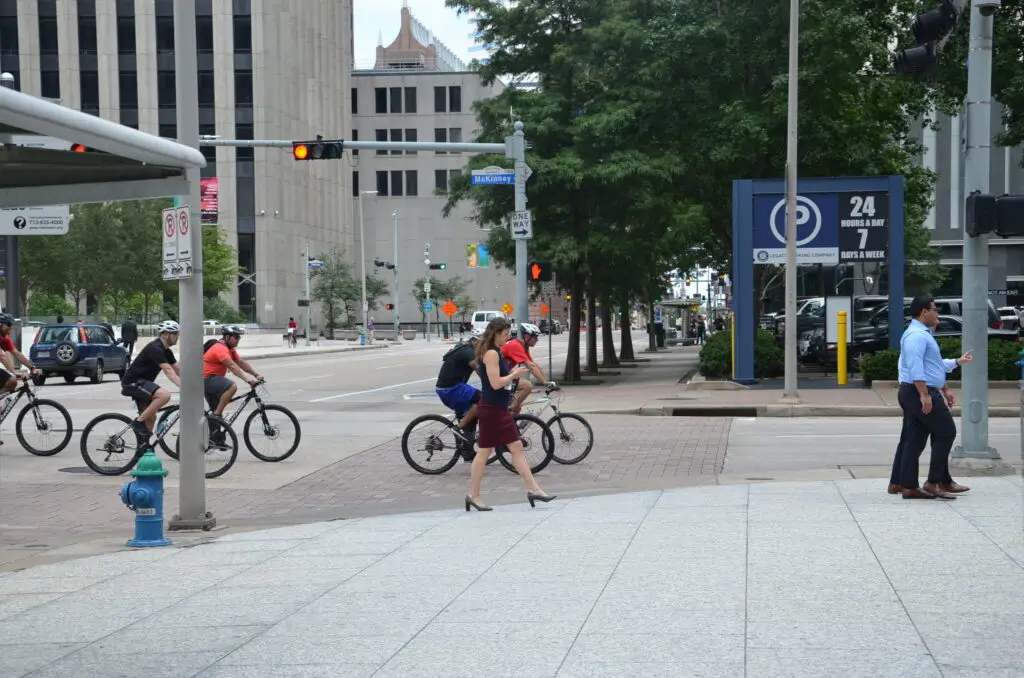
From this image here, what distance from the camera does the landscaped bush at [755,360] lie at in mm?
30562

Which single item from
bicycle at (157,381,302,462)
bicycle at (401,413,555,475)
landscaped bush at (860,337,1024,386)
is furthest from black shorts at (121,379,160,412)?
landscaped bush at (860,337,1024,386)

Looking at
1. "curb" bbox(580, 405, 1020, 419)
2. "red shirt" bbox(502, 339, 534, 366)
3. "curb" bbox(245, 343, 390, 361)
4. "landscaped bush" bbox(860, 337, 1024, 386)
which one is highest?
"red shirt" bbox(502, 339, 534, 366)

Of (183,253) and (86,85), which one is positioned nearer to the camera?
(183,253)

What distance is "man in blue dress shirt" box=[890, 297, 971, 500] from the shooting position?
11.2 m

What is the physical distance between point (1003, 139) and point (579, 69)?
10495mm

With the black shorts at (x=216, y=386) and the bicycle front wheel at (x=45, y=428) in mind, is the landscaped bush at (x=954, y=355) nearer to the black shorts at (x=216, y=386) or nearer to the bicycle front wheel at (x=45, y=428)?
the black shorts at (x=216, y=386)

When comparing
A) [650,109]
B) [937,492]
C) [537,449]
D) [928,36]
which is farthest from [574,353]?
[937,492]

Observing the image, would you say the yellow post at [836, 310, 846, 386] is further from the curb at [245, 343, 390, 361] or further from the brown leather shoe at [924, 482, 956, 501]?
the curb at [245, 343, 390, 361]

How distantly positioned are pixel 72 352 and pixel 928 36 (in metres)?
27.3

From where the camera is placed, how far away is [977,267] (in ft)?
45.5

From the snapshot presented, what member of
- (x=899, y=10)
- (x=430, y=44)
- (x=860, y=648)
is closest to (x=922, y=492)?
(x=860, y=648)

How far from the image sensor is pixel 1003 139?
2831 cm

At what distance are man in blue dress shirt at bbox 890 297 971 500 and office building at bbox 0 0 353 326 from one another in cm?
7310

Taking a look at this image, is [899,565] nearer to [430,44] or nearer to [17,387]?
[17,387]
